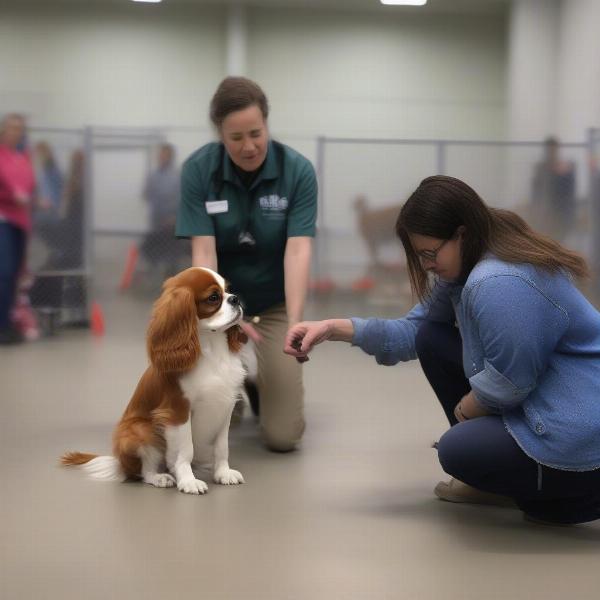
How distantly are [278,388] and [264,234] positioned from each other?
2.07 feet

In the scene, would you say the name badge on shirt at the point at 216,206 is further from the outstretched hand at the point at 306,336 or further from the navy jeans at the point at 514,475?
the navy jeans at the point at 514,475

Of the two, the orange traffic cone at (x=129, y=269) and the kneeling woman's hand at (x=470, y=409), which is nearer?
the kneeling woman's hand at (x=470, y=409)

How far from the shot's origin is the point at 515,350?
2.27 meters

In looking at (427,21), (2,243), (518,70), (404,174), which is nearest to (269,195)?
(2,243)

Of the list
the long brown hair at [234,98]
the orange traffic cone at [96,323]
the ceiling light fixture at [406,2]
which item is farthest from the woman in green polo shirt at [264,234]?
the ceiling light fixture at [406,2]

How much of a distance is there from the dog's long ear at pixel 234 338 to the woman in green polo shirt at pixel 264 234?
1.54 ft

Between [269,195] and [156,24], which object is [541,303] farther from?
[156,24]

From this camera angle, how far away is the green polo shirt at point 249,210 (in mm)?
3602

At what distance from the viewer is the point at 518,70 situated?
10.9 meters

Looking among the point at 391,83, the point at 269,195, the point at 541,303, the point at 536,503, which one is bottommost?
the point at 536,503

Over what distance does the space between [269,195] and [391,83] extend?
8626 mm

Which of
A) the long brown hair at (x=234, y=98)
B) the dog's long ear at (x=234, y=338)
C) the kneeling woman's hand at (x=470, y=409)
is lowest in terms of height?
the kneeling woman's hand at (x=470, y=409)

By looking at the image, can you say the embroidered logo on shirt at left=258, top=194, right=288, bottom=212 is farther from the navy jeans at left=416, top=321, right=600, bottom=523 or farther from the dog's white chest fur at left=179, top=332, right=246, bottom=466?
the navy jeans at left=416, top=321, right=600, bottom=523

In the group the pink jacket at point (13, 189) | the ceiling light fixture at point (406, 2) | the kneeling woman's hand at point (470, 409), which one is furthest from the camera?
the ceiling light fixture at point (406, 2)
